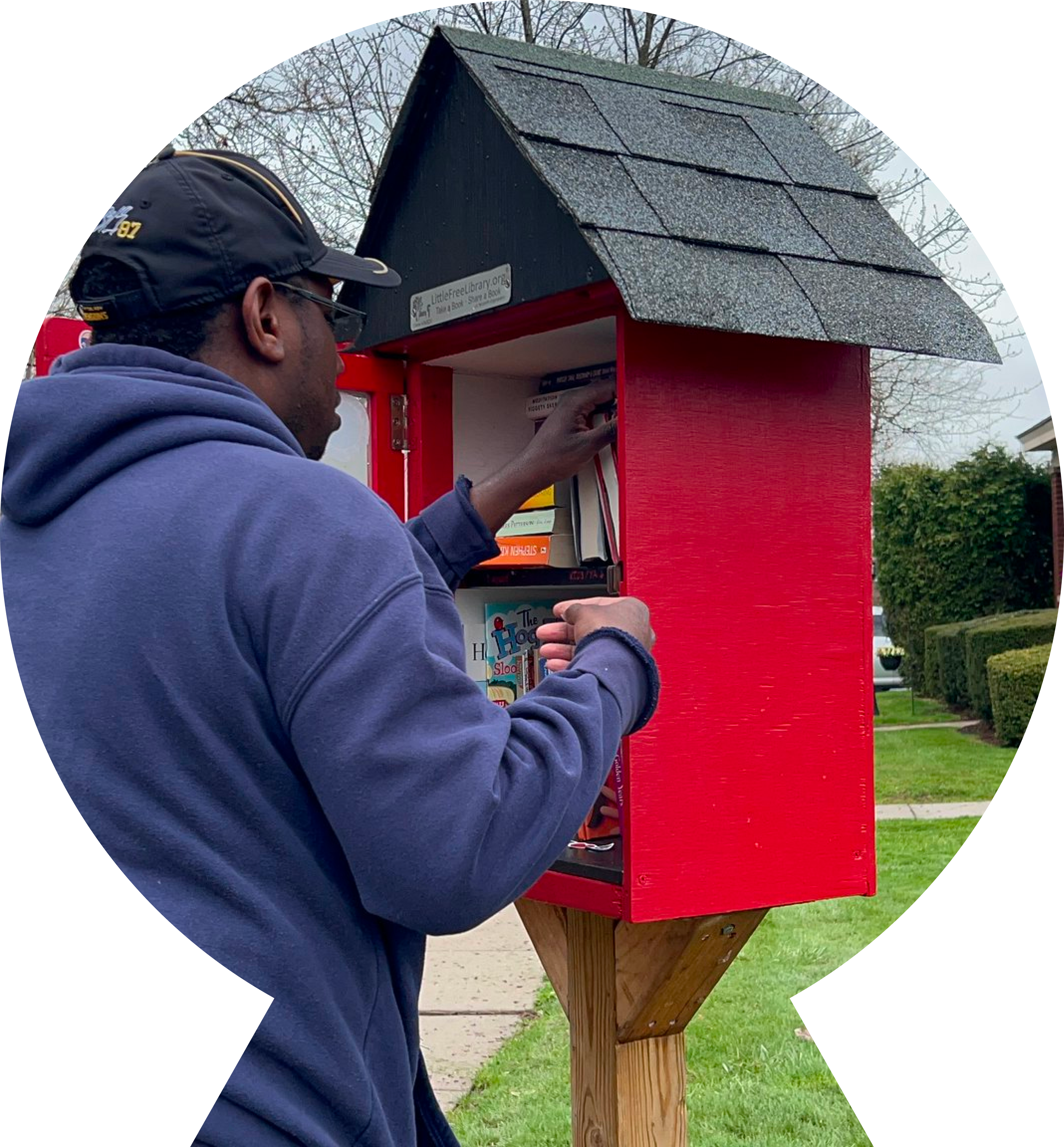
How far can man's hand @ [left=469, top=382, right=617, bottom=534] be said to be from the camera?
2709 mm

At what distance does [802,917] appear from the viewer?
22.4 feet

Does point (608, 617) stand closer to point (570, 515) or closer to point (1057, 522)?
point (570, 515)

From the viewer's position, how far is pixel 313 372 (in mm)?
1681

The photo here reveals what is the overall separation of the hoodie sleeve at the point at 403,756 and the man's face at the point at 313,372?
364 millimetres

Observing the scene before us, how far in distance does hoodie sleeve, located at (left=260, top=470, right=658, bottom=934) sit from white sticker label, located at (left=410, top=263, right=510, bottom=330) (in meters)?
1.40

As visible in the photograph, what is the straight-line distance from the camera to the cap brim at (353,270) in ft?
5.60

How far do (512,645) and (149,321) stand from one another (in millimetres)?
1895

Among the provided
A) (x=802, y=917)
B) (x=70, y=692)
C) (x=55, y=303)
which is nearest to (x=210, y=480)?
(x=70, y=692)

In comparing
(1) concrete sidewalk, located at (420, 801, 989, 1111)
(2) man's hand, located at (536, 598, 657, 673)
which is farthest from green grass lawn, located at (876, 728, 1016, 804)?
(2) man's hand, located at (536, 598, 657, 673)

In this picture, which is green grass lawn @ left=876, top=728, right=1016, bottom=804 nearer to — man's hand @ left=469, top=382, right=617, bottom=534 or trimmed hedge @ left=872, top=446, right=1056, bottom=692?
trimmed hedge @ left=872, top=446, right=1056, bottom=692

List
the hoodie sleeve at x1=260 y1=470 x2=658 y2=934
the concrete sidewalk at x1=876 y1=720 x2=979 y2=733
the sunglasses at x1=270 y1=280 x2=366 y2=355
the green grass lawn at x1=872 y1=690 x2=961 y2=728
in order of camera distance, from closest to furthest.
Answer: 1. the hoodie sleeve at x1=260 y1=470 x2=658 y2=934
2. the sunglasses at x1=270 y1=280 x2=366 y2=355
3. the concrete sidewalk at x1=876 y1=720 x2=979 y2=733
4. the green grass lawn at x1=872 y1=690 x2=961 y2=728

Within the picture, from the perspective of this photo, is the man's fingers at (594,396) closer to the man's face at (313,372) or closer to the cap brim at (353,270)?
the cap brim at (353,270)

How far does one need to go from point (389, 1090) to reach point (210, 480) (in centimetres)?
68

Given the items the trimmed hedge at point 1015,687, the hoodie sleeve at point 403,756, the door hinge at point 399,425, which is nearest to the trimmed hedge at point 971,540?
the trimmed hedge at point 1015,687
